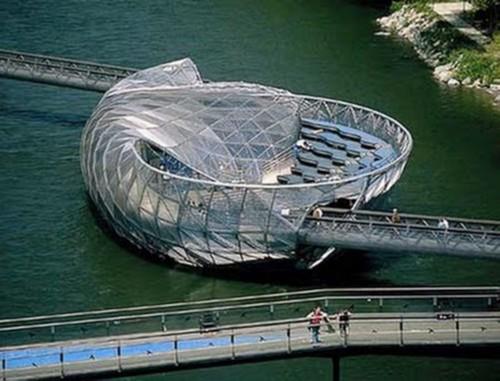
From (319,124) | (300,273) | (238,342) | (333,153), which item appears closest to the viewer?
(238,342)

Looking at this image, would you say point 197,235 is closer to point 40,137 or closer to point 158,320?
point 158,320

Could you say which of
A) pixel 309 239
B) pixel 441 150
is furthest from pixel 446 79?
pixel 309 239

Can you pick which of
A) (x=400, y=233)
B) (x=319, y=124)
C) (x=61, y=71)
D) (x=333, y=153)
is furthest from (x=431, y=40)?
(x=400, y=233)

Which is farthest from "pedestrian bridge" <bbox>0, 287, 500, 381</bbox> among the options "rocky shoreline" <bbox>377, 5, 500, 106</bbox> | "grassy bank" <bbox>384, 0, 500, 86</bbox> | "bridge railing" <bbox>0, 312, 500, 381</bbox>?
"grassy bank" <bbox>384, 0, 500, 86</bbox>

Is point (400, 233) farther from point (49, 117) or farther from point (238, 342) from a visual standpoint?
point (49, 117)

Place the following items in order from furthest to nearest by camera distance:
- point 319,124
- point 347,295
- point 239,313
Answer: point 319,124 → point 347,295 → point 239,313

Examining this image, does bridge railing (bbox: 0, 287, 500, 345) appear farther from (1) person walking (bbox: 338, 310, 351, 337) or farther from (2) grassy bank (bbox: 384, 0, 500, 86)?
(2) grassy bank (bbox: 384, 0, 500, 86)
